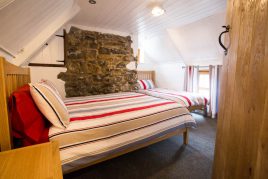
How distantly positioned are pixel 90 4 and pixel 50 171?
2388mm

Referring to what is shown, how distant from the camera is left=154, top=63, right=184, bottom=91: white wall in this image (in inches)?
165

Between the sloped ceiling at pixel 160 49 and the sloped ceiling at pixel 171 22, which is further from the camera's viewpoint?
the sloped ceiling at pixel 160 49

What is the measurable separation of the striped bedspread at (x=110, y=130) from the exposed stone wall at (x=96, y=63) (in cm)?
188

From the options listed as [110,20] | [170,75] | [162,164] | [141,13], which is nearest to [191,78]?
[170,75]

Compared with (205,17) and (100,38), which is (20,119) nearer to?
(100,38)

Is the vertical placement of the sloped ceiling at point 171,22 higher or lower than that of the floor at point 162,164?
higher

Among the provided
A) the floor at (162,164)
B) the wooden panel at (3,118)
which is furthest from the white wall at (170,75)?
the wooden panel at (3,118)

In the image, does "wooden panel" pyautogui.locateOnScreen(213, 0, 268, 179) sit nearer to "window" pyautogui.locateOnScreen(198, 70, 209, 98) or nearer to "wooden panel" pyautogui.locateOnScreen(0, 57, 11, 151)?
"wooden panel" pyautogui.locateOnScreen(0, 57, 11, 151)

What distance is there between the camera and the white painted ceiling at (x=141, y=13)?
211 centimetres

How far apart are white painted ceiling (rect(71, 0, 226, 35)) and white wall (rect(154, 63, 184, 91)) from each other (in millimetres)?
1466

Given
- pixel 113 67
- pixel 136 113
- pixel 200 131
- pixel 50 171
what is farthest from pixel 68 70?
pixel 200 131

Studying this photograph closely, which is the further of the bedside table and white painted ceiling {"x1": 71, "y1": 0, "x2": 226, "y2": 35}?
white painted ceiling {"x1": 71, "y1": 0, "x2": 226, "y2": 35}

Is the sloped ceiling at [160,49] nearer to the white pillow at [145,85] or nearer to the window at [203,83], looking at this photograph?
→ the window at [203,83]

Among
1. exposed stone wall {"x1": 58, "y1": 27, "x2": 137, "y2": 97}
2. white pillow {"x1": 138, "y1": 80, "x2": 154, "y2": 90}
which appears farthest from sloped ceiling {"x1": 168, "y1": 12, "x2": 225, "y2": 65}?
exposed stone wall {"x1": 58, "y1": 27, "x2": 137, "y2": 97}
